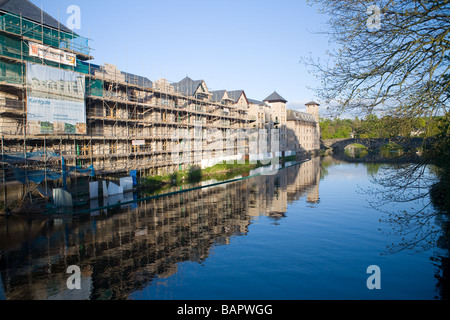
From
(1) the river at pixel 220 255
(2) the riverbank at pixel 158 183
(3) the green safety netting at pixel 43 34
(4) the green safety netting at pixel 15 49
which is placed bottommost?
(1) the river at pixel 220 255

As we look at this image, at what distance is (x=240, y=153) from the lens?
50.6m

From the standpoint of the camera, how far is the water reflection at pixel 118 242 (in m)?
9.48

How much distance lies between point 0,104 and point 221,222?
15.4 m

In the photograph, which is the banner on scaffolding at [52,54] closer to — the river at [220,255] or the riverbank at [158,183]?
the riverbank at [158,183]

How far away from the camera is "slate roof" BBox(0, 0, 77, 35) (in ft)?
66.2

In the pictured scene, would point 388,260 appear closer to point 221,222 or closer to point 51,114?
point 221,222

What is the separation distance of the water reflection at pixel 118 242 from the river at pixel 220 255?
0.16ft

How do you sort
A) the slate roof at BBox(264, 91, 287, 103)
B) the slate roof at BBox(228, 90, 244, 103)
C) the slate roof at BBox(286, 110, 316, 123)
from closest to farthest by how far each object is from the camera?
the slate roof at BBox(228, 90, 244, 103) < the slate roof at BBox(264, 91, 287, 103) < the slate roof at BBox(286, 110, 316, 123)

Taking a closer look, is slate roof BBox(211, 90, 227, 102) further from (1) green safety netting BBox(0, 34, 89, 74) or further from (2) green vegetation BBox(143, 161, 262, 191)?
(1) green safety netting BBox(0, 34, 89, 74)

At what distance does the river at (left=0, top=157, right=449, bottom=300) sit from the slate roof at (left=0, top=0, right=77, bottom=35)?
1391 centimetres

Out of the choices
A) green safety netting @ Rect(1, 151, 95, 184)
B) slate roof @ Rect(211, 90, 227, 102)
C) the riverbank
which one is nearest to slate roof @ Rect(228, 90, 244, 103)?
slate roof @ Rect(211, 90, 227, 102)

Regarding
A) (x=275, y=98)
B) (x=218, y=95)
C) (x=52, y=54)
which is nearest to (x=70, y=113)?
(x=52, y=54)

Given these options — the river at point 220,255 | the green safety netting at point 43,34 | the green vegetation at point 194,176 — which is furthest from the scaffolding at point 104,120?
the river at point 220,255
